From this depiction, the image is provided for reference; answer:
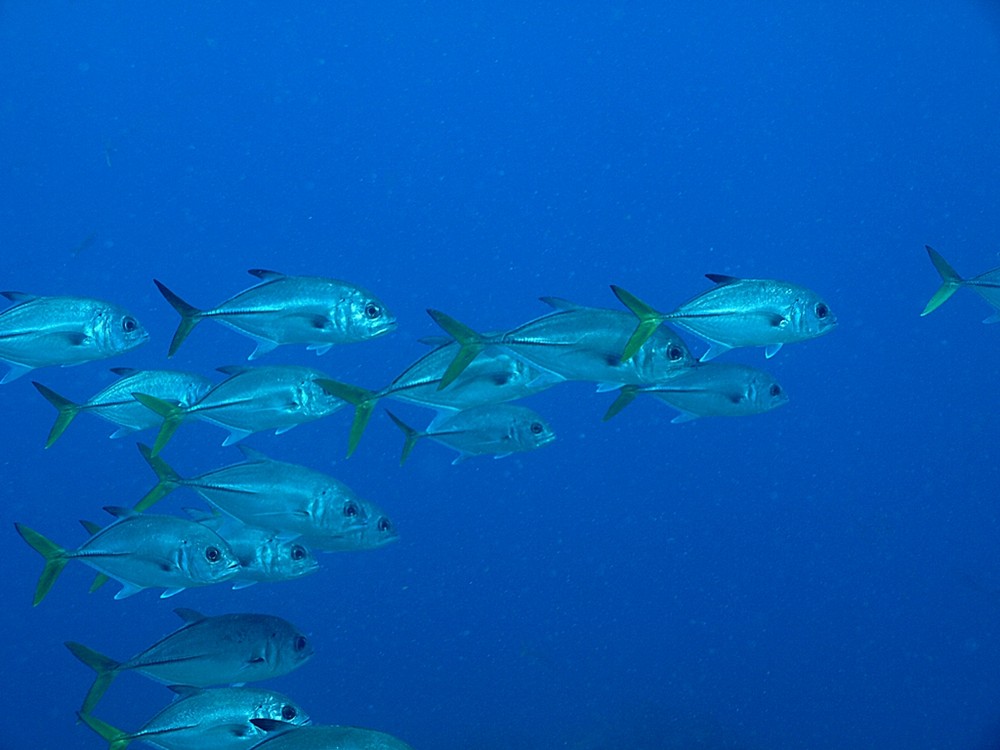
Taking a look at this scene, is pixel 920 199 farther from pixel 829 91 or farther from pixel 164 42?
pixel 164 42

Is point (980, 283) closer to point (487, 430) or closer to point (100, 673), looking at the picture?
point (487, 430)

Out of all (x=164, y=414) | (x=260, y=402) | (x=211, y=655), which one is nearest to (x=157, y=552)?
(x=211, y=655)

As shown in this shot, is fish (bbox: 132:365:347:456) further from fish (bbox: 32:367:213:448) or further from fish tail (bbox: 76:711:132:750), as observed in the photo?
fish tail (bbox: 76:711:132:750)

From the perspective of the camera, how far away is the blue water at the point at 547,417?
13.5 meters

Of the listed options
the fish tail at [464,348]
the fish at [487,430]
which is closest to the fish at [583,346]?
the fish tail at [464,348]

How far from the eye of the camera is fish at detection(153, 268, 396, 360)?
11.3 feet

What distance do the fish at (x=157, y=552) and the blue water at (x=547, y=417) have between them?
690 cm

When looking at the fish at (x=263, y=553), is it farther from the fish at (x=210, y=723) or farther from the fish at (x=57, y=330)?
the fish at (x=57, y=330)

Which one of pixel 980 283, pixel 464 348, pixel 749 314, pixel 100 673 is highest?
pixel 980 283

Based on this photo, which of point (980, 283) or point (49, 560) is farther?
point (980, 283)

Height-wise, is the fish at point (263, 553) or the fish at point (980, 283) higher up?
the fish at point (980, 283)

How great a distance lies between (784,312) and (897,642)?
1726cm

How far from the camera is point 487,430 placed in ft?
12.0

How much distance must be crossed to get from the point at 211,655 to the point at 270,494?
0.63m
